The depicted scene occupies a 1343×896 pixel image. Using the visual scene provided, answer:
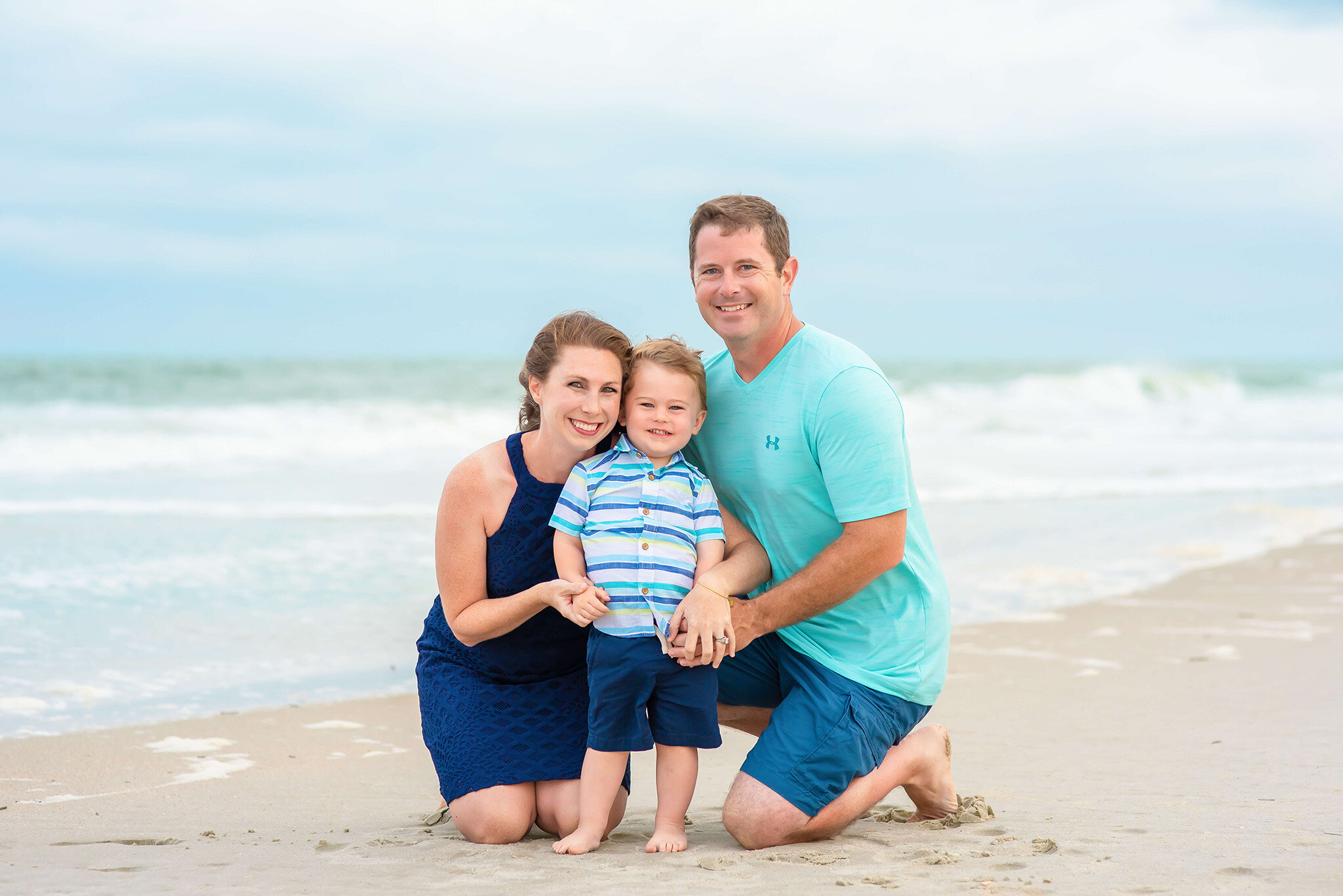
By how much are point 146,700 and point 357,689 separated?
0.94 m

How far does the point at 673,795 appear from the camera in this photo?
3289mm

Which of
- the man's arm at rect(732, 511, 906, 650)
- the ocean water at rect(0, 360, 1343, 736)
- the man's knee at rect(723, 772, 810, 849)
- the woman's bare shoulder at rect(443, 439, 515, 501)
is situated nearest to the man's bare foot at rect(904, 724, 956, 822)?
the man's knee at rect(723, 772, 810, 849)

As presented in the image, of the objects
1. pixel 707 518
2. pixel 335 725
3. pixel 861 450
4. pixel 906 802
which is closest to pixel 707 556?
pixel 707 518

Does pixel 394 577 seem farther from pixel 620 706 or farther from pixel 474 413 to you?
pixel 474 413

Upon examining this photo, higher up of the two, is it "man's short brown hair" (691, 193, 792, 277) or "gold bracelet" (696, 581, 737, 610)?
"man's short brown hair" (691, 193, 792, 277)

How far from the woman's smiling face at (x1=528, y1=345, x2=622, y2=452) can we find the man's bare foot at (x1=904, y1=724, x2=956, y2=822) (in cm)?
141

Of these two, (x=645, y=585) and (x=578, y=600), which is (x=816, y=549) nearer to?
(x=645, y=585)

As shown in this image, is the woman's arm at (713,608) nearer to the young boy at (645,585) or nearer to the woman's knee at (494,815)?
the young boy at (645,585)

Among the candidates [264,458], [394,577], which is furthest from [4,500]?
[394,577]

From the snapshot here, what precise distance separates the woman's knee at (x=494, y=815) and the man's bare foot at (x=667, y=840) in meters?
0.44

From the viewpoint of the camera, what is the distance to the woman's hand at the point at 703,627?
125 inches

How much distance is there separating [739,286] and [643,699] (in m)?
1.29

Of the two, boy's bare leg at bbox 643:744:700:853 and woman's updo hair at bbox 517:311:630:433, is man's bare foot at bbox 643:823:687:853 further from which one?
woman's updo hair at bbox 517:311:630:433

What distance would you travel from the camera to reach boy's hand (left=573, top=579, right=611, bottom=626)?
320cm
